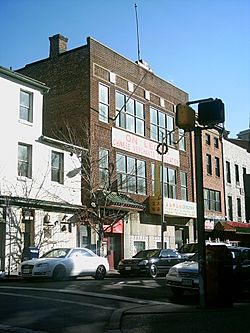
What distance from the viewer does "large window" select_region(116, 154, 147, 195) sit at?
31766mm

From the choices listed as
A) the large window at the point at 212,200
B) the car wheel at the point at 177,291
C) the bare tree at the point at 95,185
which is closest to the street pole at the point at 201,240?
the car wheel at the point at 177,291

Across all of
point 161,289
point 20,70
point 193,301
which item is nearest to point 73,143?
point 20,70

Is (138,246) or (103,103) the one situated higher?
(103,103)

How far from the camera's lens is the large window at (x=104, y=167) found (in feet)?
97.5

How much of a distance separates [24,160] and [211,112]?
1701 centimetres

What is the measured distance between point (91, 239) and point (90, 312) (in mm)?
18525

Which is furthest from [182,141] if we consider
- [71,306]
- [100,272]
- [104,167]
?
[71,306]

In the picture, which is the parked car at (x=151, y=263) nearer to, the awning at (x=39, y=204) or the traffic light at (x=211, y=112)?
the awning at (x=39, y=204)

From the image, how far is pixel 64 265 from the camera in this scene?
775 inches

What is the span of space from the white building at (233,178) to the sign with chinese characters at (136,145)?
9.14 meters

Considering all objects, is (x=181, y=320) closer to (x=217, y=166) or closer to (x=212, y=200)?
(x=212, y=200)

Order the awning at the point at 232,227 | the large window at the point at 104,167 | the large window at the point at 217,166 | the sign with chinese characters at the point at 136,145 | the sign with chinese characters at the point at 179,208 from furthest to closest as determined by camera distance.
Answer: the large window at the point at 217,166 < the awning at the point at 232,227 < the sign with chinese characters at the point at 179,208 < the sign with chinese characters at the point at 136,145 < the large window at the point at 104,167

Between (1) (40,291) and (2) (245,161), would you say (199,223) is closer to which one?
(1) (40,291)

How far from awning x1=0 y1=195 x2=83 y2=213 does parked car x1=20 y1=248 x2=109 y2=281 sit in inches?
162
